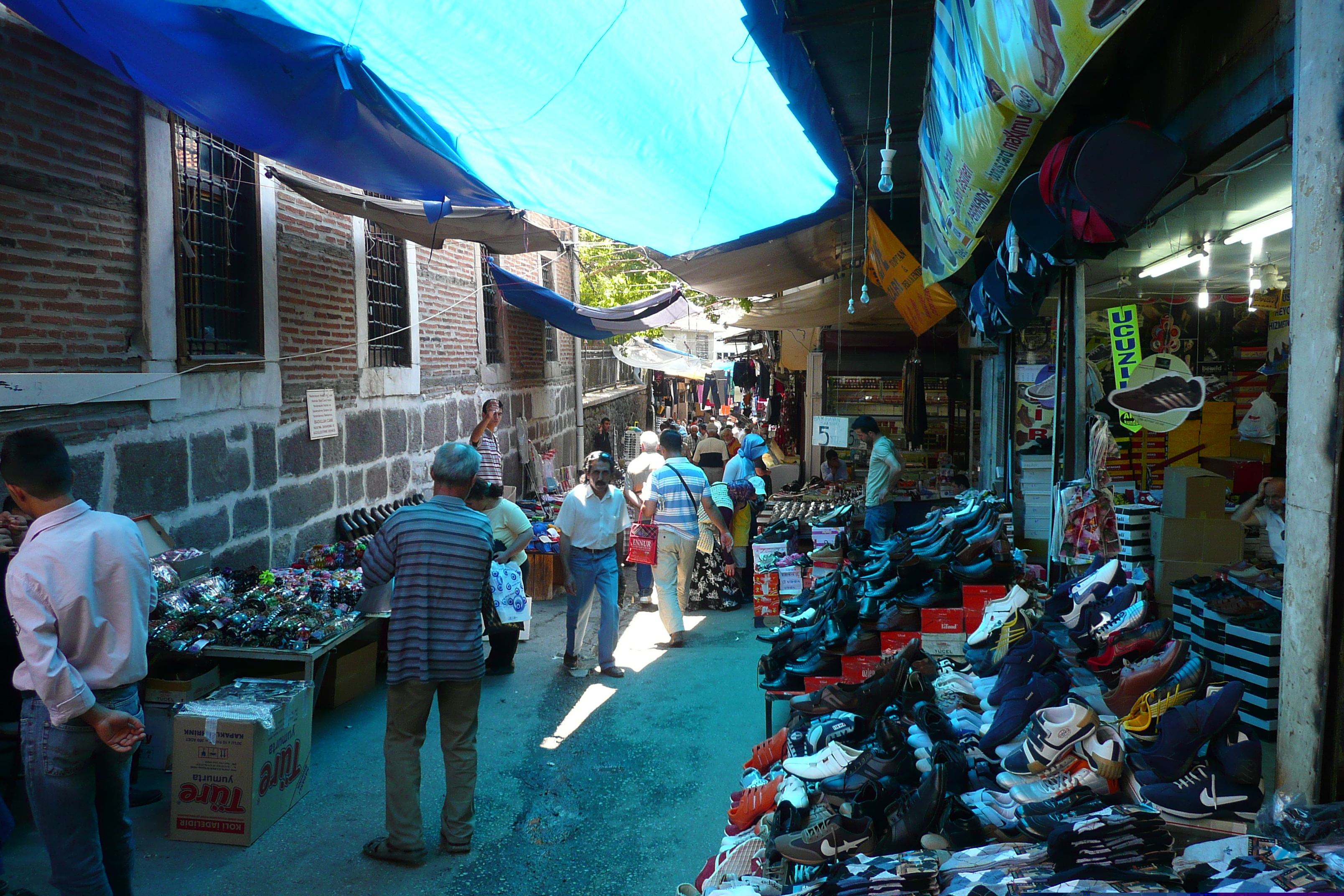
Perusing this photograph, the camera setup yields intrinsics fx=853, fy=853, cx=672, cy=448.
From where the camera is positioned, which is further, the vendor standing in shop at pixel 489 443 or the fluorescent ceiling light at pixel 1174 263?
the vendor standing in shop at pixel 489 443

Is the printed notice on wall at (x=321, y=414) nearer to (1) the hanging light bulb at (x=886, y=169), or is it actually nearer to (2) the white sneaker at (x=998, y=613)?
(1) the hanging light bulb at (x=886, y=169)

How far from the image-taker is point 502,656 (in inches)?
261

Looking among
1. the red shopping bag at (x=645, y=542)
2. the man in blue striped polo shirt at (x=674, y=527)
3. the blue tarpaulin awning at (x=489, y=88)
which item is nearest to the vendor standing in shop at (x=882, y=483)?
the man in blue striped polo shirt at (x=674, y=527)

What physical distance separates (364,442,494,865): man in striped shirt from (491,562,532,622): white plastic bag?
7.62ft

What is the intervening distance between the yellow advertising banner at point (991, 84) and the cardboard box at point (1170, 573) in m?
2.83

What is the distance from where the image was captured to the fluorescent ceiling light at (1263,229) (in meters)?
5.62

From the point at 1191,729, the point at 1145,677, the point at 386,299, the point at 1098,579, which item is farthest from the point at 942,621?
the point at 386,299

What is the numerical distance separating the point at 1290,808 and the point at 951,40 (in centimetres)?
Answer: 264

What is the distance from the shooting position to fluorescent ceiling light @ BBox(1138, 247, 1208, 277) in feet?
22.0

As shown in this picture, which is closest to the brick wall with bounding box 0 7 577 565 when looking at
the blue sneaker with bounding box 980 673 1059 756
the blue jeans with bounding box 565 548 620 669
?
the blue jeans with bounding box 565 548 620 669

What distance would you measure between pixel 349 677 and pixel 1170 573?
5.69m

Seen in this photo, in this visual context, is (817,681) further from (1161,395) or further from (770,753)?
(1161,395)

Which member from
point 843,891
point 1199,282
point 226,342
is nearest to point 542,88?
point 226,342

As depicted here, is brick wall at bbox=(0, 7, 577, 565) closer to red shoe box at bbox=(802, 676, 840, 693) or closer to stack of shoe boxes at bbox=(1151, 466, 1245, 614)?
red shoe box at bbox=(802, 676, 840, 693)
